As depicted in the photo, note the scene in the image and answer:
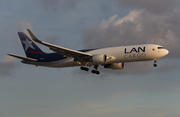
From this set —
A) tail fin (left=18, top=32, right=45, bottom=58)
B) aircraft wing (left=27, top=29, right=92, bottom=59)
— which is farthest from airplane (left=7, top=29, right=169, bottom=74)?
tail fin (left=18, top=32, right=45, bottom=58)

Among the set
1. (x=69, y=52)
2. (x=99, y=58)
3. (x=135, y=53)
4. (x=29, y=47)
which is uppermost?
(x=29, y=47)

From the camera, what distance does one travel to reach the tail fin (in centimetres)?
5638

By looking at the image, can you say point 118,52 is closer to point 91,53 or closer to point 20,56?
point 91,53

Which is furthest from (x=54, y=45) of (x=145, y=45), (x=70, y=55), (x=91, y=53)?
(x=145, y=45)

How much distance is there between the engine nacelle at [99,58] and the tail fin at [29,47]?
13865mm

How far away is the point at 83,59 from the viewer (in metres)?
50.2

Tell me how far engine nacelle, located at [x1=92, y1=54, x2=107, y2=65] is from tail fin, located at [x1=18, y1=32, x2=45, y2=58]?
546 inches

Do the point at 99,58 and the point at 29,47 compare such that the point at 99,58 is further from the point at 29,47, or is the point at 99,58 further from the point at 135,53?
the point at 29,47

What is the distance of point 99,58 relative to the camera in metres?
47.9

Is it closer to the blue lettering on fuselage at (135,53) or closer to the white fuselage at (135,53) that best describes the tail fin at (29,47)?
the white fuselage at (135,53)

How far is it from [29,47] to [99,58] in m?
18.3

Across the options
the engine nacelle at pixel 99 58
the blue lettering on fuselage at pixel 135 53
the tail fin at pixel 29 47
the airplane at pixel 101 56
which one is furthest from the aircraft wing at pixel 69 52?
the tail fin at pixel 29 47

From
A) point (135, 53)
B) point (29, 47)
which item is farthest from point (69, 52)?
point (29, 47)

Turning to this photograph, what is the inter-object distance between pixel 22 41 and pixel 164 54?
31.3 metres
